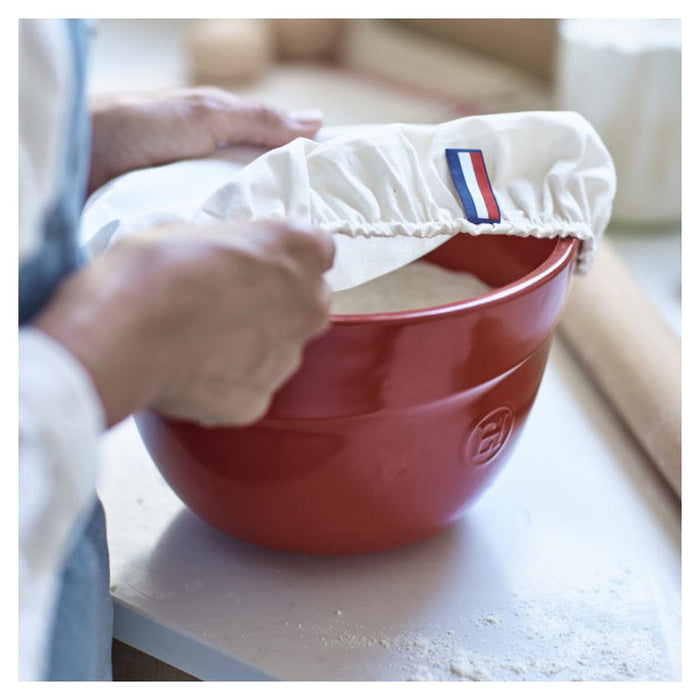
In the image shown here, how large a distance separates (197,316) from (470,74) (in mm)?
938

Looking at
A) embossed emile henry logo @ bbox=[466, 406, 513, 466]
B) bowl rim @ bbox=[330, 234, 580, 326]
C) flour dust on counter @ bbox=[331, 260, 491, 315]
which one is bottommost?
embossed emile henry logo @ bbox=[466, 406, 513, 466]

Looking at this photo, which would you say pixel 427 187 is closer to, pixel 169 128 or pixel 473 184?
pixel 473 184

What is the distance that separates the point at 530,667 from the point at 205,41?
951 millimetres

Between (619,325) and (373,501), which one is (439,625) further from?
(619,325)

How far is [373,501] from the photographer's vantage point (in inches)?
17.6

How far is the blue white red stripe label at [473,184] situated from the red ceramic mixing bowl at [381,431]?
1.4 inches

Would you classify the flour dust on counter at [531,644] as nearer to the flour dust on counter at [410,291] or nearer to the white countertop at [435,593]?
the white countertop at [435,593]

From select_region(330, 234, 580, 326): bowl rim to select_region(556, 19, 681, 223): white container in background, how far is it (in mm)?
453

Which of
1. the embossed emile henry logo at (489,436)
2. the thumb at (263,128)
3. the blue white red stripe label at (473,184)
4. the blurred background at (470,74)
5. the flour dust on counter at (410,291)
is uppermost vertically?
the blue white red stripe label at (473,184)

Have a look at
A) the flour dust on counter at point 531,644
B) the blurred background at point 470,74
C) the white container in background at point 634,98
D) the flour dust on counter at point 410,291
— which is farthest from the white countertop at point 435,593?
the white container in background at point 634,98

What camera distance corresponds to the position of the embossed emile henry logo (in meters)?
0.45

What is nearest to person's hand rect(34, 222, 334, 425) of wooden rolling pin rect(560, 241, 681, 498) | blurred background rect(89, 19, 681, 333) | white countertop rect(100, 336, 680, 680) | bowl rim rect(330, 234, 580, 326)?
bowl rim rect(330, 234, 580, 326)

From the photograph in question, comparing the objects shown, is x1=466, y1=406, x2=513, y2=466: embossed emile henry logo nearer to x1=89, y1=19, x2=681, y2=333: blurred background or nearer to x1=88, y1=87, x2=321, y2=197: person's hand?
x1=88, y1=87, x2=321, y2=197: person's hand

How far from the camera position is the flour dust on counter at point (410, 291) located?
0.53m
